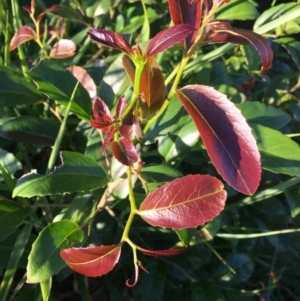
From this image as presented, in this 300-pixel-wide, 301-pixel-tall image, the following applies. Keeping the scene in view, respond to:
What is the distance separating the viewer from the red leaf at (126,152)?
1.87 ft

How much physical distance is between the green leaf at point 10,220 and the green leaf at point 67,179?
127mm

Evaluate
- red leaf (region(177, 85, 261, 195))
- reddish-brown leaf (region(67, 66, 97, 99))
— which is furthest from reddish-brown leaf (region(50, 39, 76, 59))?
red leaf (region(177, 85, 261, 195))

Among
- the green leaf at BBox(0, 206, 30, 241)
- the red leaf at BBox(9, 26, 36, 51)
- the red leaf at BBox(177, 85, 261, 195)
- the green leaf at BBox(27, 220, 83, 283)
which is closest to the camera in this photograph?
the red leaf at BBox(177, 85, 261, 195)

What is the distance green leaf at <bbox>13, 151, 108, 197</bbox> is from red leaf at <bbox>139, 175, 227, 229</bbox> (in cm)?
11

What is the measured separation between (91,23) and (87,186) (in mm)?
494

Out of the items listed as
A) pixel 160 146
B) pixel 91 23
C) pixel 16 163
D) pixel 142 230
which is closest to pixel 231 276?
pixel 142 230

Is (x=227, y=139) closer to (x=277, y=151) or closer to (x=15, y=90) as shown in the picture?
(x=277, y=151)

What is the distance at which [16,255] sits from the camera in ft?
2.42

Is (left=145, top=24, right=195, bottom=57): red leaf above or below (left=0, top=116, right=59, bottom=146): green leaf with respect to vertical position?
above

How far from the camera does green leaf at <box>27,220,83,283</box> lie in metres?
0.60

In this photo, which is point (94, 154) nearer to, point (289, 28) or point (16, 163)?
point (16, 163)

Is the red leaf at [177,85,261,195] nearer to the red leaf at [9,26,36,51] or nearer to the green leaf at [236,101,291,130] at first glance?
the green leaf at [236,101,291,130]

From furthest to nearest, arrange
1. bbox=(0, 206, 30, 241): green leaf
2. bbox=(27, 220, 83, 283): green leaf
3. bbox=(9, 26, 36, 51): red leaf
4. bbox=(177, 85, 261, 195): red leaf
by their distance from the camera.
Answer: bbox=(9, 26, 36, 51): red leaf → bbox=(0, 206, 30, 241): green leaf → bbox=(27, 220, 83, 283): green leaf → bbox=(177, 85, 261, 195): red leaf

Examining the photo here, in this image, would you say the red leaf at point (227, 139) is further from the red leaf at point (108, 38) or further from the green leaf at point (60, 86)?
the green leaf at point (60, 86)
